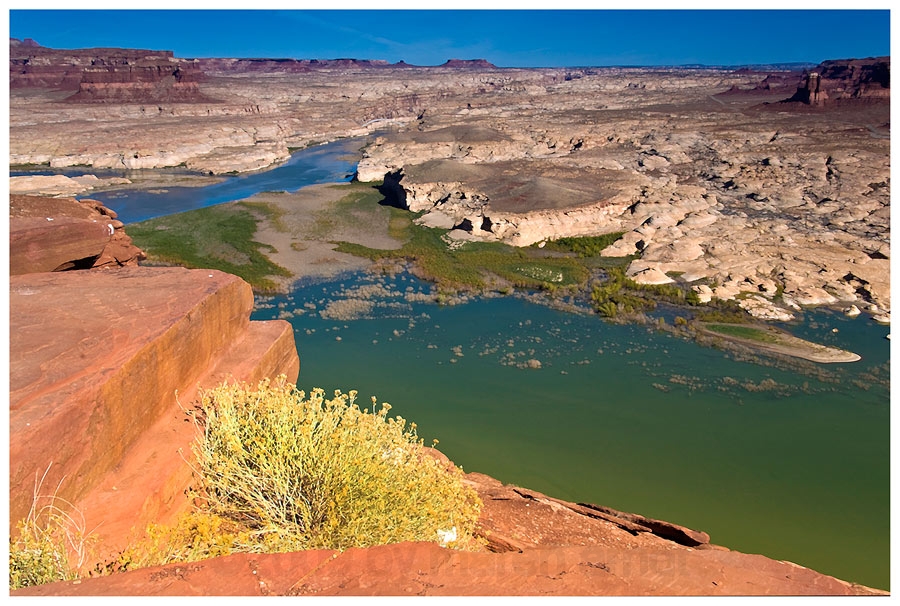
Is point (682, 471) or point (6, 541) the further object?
point (682, 471)

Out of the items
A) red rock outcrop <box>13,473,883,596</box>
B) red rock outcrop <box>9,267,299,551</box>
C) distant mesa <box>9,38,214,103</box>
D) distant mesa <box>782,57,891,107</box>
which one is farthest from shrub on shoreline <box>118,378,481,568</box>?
distant mesa <box>9,38,214,103</box>

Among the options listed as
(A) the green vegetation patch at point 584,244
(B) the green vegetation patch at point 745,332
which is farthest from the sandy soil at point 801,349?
(A) the green vegetation patch at point 584,244

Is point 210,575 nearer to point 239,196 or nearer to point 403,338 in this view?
point 403,338

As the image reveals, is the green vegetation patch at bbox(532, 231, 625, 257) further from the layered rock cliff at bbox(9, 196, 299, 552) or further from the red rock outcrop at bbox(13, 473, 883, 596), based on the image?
the red rock outcrop at bbox(13, 473, 883, 596)

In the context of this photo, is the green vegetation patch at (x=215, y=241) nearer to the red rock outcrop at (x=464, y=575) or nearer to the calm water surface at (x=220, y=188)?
the calm water surface at (x=220, y=188)

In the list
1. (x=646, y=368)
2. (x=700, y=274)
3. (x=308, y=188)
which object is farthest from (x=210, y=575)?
(x=308, y=188)

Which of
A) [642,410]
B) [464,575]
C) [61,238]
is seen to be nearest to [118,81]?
[61,238]

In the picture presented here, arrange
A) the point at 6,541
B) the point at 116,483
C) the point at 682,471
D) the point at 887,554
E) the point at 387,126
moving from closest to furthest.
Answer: the point at 6,541 → the point at 116,483 → the point at 887,554 → the point at 682,471 → the point at 387,126
